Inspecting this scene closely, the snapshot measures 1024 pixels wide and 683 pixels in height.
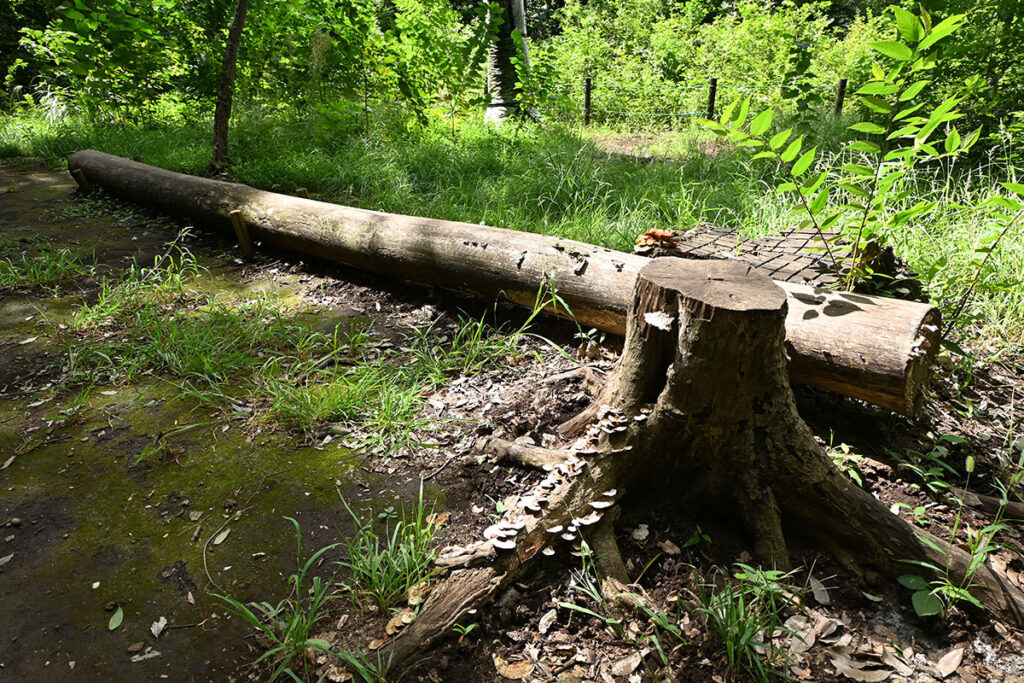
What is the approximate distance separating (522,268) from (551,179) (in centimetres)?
205

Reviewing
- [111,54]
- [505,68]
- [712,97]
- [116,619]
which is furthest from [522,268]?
[712,97]

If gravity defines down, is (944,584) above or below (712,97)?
below

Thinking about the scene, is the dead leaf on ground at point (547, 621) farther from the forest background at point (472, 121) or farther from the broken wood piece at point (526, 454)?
the forest background at point (472, 121)

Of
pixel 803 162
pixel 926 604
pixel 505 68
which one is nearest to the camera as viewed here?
pixel 926 604

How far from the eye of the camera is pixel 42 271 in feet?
13.9

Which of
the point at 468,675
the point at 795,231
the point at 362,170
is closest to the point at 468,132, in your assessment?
the point at 362,170

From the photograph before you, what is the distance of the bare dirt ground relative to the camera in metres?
1.68

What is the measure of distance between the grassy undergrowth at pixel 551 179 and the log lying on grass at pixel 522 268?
2.50 feet

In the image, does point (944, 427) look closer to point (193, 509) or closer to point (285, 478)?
point (285, 478)

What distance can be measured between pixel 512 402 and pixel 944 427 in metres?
1.92

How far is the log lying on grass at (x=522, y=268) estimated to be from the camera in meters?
2.20

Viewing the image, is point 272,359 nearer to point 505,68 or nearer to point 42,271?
point 42,271

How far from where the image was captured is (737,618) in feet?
5.41

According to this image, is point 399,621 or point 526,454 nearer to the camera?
point 399,621
